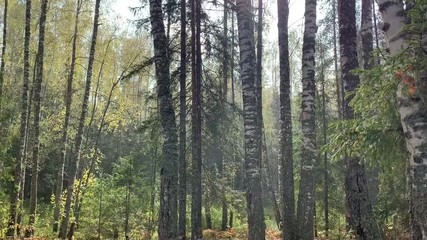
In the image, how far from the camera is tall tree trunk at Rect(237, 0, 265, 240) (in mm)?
7062

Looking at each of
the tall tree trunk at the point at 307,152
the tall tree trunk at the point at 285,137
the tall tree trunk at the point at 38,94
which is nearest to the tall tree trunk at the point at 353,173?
the tall tree trunk at the point at 307,152

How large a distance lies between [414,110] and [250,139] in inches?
157

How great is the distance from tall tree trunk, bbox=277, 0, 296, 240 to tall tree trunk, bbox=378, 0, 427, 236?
17.0 ft

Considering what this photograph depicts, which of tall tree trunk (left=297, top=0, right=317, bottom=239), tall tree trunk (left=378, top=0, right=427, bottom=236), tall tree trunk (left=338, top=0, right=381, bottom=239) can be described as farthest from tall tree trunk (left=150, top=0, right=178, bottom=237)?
tall tree trunk (left=378, top=0, right=427, bottom=236)

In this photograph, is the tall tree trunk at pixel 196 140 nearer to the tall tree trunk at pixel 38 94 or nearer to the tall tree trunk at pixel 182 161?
the tall tree trunk at pixel 182 161

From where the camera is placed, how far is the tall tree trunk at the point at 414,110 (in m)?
3.27

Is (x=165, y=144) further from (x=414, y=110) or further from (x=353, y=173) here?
(x=414, y=110)

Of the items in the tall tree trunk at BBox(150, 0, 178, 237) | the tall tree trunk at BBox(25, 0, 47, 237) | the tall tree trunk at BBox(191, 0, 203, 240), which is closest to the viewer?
the tall tree trunk at BBox(150, 0, 178, 237)

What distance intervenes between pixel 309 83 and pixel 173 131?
3.61 metres

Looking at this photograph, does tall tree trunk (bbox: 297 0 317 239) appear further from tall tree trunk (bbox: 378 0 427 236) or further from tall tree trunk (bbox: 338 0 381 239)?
tall tree trunk (bbox: 378 0 427 236)

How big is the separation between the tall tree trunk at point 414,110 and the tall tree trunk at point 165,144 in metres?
3.61

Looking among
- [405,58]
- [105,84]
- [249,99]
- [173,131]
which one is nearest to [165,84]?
[173,131]

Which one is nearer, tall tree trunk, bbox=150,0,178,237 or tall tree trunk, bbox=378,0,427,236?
tall tree trunk, bbox=378,0,427,236

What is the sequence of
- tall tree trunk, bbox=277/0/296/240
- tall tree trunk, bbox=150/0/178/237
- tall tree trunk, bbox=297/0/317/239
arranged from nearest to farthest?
1. tall tree trunk, bbox=150/0/178/237
2. tall tree trunk, bbox=297/0/317/239
3. tall tree trunk, bbox=277/0/296/240
